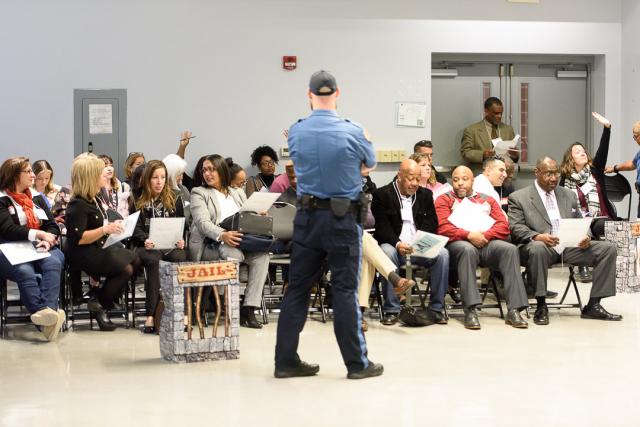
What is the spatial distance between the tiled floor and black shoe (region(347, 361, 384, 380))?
8 cm


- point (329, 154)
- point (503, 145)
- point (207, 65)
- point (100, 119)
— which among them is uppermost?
point (207, 65)

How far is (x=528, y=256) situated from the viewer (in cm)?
700

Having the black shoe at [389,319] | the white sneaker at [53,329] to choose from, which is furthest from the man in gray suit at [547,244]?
the white sneaker at [53,329]

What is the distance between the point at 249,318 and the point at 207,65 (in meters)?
3.76

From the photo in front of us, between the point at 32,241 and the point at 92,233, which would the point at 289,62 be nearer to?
the point at 92,233

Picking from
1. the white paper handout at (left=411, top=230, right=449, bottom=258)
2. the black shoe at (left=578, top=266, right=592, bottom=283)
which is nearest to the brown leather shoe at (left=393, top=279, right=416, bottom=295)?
the white paper handout at (left=411, top=230, right=449, bottom=258)

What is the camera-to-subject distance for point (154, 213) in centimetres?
687

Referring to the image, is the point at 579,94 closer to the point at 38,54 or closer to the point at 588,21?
the point at 588,21

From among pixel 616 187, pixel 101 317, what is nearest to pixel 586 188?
pixel 616 187

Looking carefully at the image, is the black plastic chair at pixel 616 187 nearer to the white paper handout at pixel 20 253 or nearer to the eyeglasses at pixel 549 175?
the eyeglasses at pixel 549 175

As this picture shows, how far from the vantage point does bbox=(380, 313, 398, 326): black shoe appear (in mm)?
6863

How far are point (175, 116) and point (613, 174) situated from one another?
4.50m

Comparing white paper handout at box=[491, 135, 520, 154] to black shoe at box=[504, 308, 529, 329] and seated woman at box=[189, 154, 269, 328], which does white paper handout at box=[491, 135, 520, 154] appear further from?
seated woman at box=[189, 154, 269, 328]

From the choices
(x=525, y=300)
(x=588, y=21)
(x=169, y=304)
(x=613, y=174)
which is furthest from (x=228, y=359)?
(x=588, y=21)
